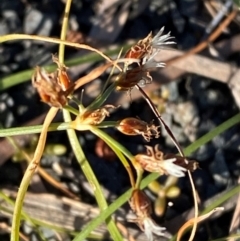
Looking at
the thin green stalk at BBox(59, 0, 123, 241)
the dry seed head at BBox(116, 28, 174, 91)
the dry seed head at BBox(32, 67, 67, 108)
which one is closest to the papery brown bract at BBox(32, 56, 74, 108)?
the dry seed head at BBox(32, 67, 67, 108)

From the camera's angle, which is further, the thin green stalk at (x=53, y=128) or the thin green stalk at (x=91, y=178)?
the thin green stalk at (x=91, y=178)

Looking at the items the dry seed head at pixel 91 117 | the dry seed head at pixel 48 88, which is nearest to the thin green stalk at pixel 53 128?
the dry seed head at pixel 91 117

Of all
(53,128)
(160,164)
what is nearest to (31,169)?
(53,128)

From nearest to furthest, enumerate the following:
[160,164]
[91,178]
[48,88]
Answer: [48,88] < [160,164] < [91,178]

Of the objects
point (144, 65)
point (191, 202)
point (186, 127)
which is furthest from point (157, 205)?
point (144, 65)

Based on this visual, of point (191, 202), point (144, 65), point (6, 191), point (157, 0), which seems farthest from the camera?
point (157, 0)

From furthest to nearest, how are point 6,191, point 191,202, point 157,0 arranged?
point 157,0
point 191,202
point 6,191

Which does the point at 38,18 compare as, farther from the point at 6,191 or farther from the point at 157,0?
the point at 6,191

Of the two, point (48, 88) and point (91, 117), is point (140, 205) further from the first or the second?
point (48, 88)

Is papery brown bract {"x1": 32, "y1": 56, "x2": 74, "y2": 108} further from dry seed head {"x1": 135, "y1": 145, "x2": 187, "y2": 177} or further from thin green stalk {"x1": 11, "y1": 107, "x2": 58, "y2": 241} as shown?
dry seed head {"x1": 135, "y1": 145, "x2": 187, "y2": 177}

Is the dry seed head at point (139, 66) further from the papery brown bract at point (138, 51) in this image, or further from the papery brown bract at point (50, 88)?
the papery brown bract at point (50, 88)

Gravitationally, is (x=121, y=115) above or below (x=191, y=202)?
above
